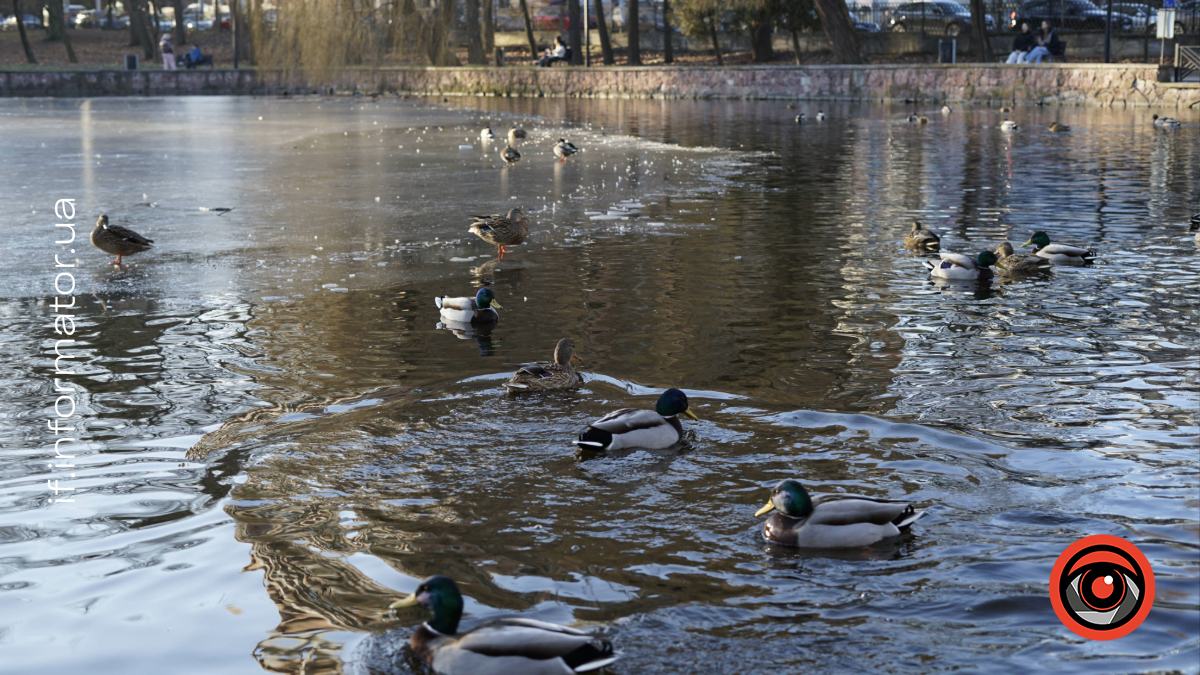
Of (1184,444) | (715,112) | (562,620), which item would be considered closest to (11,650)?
(562,620)

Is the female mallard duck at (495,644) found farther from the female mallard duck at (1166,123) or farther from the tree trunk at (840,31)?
the tree trunk at (840,31)

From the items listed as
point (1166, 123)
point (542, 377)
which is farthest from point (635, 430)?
point (1166, 123)

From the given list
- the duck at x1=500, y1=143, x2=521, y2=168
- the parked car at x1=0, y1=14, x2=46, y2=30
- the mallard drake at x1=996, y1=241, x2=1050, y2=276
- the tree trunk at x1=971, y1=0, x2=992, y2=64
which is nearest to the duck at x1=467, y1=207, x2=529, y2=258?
the mallard drake at x1=996, y1=241, x2=1050, y2=276

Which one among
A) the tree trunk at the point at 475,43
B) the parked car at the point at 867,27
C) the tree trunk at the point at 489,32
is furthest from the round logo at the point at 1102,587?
the tree trunk at the point at 489,32

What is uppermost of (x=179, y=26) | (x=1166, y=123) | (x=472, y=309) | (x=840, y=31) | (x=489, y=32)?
(x=179, y=26)

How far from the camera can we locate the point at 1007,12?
50.1 m

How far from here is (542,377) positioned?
759 centimetres

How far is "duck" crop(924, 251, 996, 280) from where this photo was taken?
36.8 feet

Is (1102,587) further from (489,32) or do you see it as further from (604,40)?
(489,32)

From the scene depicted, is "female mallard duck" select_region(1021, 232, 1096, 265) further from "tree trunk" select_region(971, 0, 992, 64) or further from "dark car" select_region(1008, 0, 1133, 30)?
"dark car" select_region(1008, 0, 1133, 30)

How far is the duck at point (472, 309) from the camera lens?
960cm

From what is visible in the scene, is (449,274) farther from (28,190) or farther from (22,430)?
(28,190)

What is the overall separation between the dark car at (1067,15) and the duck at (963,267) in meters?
38.4

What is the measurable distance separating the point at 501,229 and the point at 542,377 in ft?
17.1
